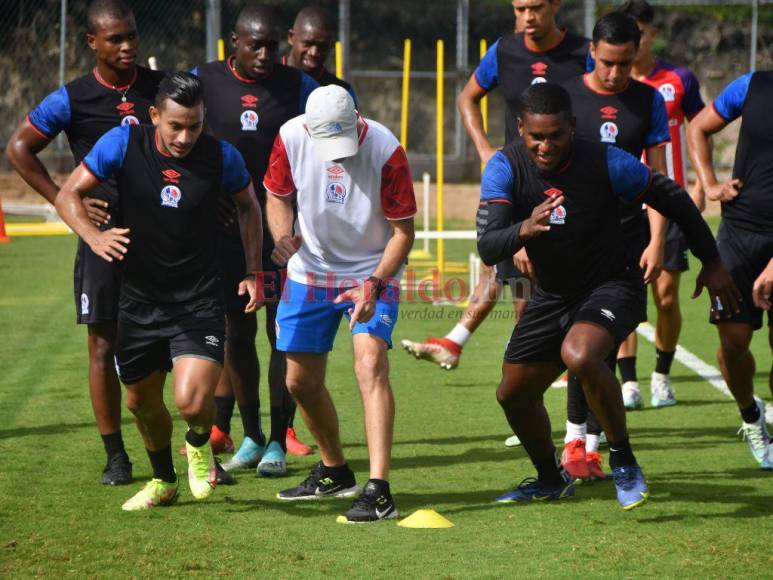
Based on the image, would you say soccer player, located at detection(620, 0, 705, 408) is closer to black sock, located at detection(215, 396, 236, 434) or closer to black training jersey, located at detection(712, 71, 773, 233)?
black training jersey, located at detection(712, 71, 773, 233)

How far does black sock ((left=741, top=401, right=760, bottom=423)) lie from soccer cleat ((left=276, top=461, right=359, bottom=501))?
7.59ft

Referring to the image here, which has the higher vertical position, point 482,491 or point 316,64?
point 316,64

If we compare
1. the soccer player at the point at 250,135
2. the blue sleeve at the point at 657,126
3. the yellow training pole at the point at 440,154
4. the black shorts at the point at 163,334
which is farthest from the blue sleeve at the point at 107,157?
the yellow training pole at the point at 440,154

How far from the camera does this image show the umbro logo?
20.3ft

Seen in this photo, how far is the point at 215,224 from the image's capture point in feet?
21.1

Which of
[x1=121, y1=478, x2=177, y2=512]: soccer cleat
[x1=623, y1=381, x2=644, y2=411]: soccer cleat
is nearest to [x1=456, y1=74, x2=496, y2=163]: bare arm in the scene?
[x1=623, y1=381, x2=644, y2=411]: soccer cleat

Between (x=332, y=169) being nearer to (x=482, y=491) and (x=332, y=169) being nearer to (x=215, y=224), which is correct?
(x=215, y=224)

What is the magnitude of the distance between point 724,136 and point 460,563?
75.5ft

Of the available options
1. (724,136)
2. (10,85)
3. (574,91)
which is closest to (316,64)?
(574,91)

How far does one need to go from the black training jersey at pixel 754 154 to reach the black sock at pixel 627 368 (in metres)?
1.98

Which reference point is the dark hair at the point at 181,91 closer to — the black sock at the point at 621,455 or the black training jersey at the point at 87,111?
the black training jersey at the point at 87,111

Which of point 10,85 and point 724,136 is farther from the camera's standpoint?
point 724,136

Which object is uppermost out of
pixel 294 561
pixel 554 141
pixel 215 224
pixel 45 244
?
pixel 554 141

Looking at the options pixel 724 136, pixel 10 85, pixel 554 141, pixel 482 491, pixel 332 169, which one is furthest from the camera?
pixel 724 136
